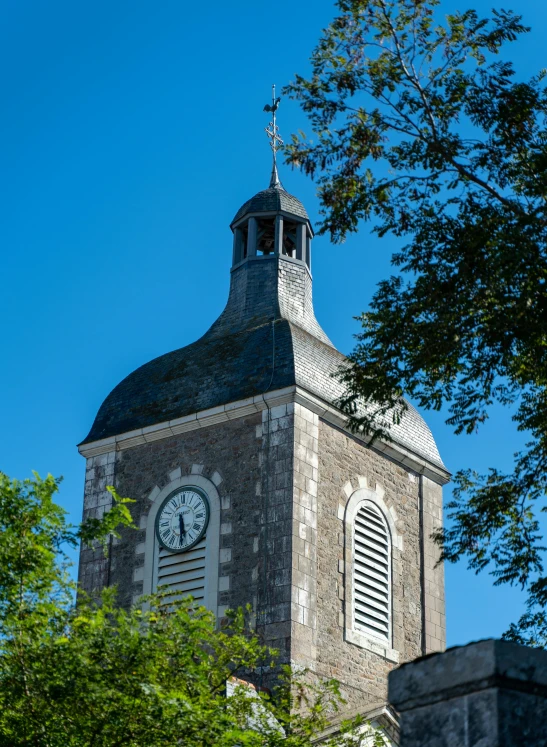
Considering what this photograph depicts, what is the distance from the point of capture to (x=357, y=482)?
20938 millimetres

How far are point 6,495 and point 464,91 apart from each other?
18.3 ft

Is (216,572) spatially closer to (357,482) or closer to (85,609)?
(357,482)

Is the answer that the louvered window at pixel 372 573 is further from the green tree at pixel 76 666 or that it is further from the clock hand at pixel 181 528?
the green tree at pixel 76 666

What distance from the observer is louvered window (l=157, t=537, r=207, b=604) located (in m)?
19.8

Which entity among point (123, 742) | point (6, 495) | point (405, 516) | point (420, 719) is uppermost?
point (405, 516)

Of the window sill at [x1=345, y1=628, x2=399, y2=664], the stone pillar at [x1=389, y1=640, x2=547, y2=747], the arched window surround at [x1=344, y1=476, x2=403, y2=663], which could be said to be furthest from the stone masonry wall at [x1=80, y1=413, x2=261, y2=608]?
the stone pillar at [x1=389, y1=640, x2=547, y2=747]

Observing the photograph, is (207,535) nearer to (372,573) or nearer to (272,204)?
(372,573)

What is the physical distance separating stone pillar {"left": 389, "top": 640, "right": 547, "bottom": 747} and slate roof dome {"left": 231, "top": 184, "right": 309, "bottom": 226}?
20.2m

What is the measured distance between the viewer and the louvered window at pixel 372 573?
20.1m

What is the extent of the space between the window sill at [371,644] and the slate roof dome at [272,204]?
7966 mm

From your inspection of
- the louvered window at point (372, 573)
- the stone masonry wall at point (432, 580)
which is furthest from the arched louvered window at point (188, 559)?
the stone masonry wall at point (432, 580)

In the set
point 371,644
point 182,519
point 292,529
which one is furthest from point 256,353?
point 371,644

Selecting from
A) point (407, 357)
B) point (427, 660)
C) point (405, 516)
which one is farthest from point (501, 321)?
point (405, 516)

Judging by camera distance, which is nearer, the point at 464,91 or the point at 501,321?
the point at 501,321
